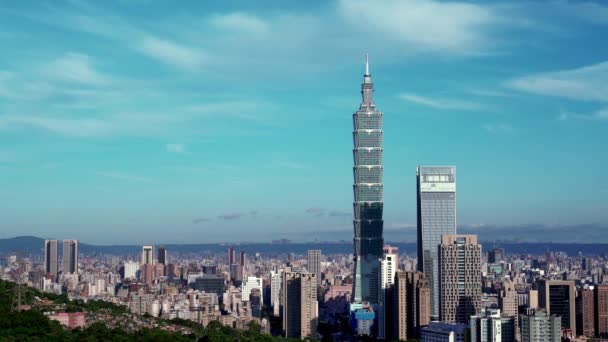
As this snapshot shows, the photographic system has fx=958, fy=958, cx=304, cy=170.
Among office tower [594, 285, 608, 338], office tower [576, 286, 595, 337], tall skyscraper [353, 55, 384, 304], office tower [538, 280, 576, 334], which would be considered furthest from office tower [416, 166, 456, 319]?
office tower [594, 285, 608, 338]

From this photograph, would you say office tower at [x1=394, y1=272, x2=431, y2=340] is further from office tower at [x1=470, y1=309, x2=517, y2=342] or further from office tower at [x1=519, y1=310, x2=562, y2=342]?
office tower at [x1=519, y1=310, x2=562, y2=342]

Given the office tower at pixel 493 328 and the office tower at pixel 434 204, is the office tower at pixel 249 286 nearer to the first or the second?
the office tower at pixel 434 204

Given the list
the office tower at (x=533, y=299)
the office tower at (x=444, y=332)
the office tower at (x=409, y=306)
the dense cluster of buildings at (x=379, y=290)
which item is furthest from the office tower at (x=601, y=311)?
the office tower at (x=409, y=306)

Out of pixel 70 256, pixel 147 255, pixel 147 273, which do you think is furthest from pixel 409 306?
pixel 147 255

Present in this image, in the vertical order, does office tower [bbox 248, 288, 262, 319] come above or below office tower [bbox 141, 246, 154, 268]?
below

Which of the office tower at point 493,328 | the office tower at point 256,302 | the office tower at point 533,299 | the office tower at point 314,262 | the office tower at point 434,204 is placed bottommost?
the office tower at point 256,302

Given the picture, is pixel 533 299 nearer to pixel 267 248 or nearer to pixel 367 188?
pixel 367 188

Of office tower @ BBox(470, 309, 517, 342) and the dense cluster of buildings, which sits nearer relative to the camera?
office tower @ BBox(470, 309, 517, 342)
